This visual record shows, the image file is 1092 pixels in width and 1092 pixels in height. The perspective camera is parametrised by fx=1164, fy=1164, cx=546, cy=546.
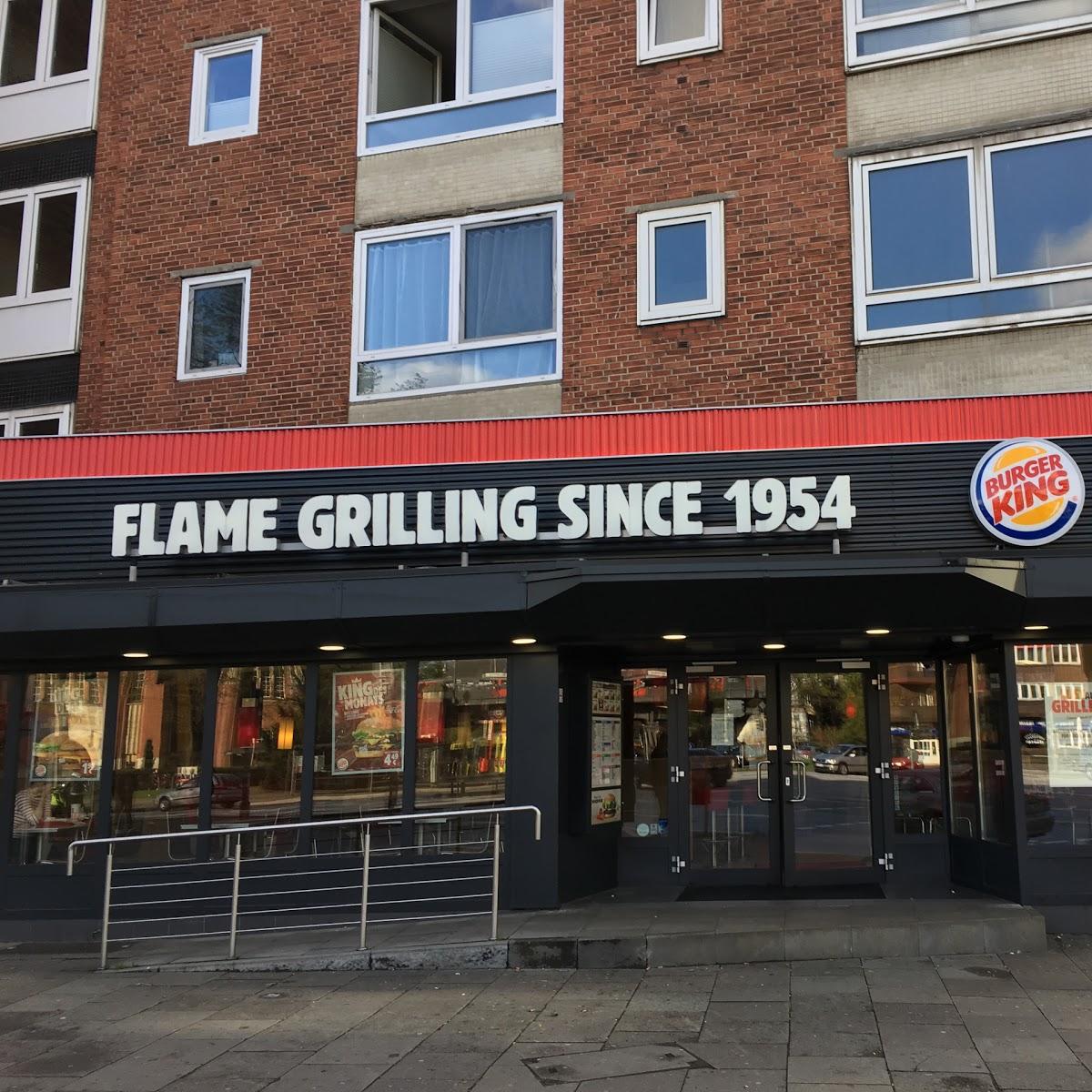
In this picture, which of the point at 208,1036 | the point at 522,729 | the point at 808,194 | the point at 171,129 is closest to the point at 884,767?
the point at 522,729

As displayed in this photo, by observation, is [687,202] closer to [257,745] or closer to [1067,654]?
[1067,654]

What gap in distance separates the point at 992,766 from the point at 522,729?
4.26 meters

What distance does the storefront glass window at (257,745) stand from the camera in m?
11.4

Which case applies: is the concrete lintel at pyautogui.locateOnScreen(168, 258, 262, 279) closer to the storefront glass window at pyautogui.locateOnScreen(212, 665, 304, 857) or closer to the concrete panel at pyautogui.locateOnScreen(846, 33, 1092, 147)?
the storefront glass window at pyautogui.locateOnScreen(212, 665, 304, 857)

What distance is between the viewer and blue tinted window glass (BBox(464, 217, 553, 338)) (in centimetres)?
1202

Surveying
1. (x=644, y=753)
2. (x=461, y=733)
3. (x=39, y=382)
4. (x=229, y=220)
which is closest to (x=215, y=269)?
(x=229, y=220)

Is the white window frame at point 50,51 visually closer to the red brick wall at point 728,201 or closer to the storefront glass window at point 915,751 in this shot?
the red brick wall at point 728,201

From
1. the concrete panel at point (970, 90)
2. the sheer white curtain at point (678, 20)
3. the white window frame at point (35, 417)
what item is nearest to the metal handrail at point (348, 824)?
the white window frame at point (35, 417)

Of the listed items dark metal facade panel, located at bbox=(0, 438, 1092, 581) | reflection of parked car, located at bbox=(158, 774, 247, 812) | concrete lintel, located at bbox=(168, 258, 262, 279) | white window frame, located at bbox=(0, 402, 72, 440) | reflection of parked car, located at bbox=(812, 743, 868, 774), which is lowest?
reflection of parked car, located at bbox=(158, 774, 247, 812)

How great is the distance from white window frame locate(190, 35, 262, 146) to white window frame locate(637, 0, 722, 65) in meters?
4.48

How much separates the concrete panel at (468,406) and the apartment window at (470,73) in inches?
115

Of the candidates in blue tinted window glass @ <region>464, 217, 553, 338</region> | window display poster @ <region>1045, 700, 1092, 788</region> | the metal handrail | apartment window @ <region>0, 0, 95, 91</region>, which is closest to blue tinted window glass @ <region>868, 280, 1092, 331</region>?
blue tinted window glass @ <region>464, 217, 553, 338</region>

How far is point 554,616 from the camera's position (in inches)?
389

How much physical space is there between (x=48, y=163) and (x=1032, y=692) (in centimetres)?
1261
